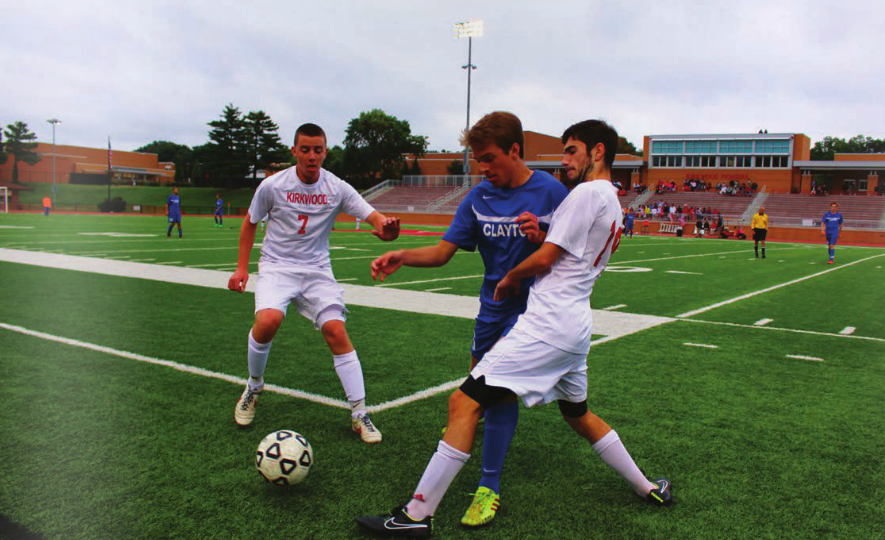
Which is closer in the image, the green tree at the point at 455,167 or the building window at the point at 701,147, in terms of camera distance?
the building window at the point at 701,147

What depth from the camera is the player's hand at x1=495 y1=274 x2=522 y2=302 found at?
2926 mm

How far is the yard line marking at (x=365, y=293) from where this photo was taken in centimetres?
827

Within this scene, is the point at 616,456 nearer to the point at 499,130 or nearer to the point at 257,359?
the point at 499,130

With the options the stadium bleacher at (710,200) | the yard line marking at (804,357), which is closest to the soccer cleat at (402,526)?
the yard line marking at (804,357)

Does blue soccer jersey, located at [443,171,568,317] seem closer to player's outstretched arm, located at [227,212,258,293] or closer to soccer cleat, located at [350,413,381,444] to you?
soccer cleat, located at [350,413,381,444]

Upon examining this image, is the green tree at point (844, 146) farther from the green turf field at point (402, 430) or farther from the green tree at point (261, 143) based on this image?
the green turf field at point (402, 430)

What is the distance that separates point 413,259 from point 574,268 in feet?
2.75

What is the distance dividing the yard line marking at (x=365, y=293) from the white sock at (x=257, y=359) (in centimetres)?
431

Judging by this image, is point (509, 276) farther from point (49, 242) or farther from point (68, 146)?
point (68, 146)

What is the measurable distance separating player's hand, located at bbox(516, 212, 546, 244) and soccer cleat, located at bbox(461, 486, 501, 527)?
119 centimetres

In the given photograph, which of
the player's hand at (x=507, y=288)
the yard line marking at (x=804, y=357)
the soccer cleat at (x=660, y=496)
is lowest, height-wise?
the soccer cleat at (x=660, y=496)

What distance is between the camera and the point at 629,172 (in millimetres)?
66562

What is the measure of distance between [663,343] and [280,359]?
13.1ft

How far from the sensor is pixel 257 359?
423cm
